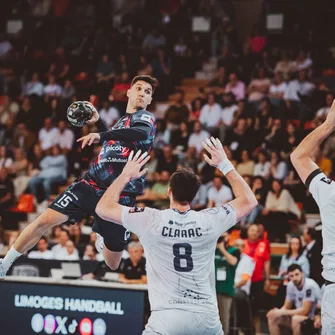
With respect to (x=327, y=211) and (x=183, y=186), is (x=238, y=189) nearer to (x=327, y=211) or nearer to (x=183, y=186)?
(x=183, y=186)

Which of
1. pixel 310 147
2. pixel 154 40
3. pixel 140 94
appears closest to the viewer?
pixel 310 147

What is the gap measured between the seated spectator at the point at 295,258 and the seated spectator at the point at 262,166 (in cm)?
375

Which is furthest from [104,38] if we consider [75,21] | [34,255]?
[34,255]

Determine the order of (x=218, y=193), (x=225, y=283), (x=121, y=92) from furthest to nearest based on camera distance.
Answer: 1. (x=121, y=92)
2. (x=218, y=193)
3. (x=225, y=283)

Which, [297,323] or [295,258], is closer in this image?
[297,323]

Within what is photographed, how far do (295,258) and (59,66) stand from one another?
13141 millimetres

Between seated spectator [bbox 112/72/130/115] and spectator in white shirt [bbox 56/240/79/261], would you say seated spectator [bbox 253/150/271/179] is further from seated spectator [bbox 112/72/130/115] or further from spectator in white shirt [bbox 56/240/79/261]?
seated spectator [bbox 112/72/130/115]

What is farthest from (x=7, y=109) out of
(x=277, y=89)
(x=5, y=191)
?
(x=277, y=89)

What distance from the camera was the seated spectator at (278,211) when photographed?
17094 mm

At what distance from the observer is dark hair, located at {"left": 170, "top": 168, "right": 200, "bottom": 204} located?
663cm

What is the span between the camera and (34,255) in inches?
643

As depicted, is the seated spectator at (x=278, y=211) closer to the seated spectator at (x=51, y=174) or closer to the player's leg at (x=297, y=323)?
the player's leg at (x=297, y=323)

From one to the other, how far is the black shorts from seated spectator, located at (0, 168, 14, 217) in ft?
38.2

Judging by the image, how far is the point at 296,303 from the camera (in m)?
13.0
